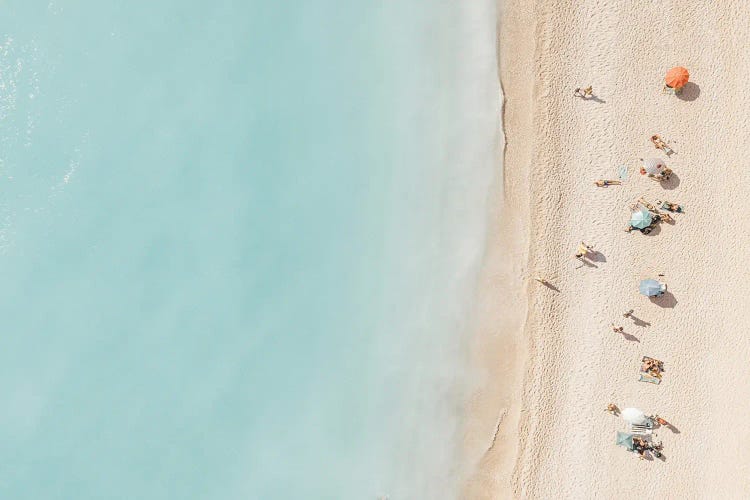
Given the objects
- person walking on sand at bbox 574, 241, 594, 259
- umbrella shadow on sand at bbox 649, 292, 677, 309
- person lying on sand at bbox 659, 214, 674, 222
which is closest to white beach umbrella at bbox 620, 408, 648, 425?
umbrella shadow on sand at bbox 649, 292, 677, 309

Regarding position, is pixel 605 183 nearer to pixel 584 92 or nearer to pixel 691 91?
pixel 584 92

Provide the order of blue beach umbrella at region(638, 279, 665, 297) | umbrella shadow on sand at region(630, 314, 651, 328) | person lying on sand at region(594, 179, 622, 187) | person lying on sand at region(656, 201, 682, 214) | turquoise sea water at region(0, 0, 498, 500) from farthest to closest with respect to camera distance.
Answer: turquoise sea water at region(0, 0, 498, 500) → umbrella shadow on sand at region(630, 314, 651, 328) → person lying on sand at region(594, 179, 622, 187) → person lying on sand at region(656, 201, 682, 214) → blue beach umbrella at region(638, 279, 665, 297)

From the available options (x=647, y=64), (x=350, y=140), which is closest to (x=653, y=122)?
(x=647, y=64)

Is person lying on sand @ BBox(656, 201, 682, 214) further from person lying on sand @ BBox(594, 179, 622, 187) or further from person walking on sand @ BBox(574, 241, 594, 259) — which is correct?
person walking on sand @ BBox(574, 241, 594, 259)

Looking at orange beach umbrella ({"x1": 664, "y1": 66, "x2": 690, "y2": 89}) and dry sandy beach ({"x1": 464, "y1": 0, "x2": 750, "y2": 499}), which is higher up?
orange beach umbrella ({"x1": 664, "y1": 66, "x2": 690, "y2": 89})

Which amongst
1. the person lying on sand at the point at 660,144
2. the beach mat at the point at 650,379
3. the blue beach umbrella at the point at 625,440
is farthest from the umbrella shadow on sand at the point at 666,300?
the person lying on sand at the point at 660,144
